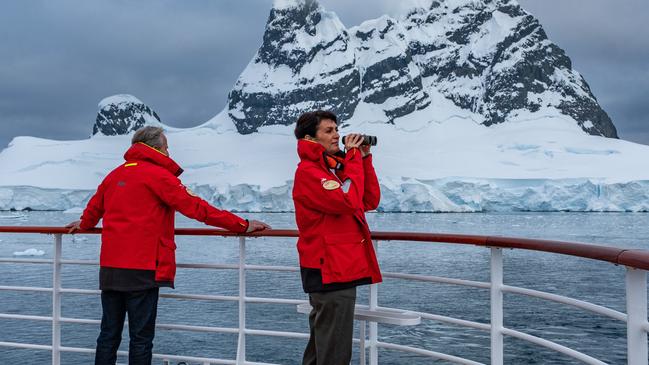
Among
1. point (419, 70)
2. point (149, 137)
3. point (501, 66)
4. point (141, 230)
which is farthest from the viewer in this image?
point (419, 70)

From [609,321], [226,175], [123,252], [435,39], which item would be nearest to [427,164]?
[226,175]

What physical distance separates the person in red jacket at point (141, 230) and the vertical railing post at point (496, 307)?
905 millimetres

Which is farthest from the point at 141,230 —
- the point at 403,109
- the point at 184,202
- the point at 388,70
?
the point at 388,70

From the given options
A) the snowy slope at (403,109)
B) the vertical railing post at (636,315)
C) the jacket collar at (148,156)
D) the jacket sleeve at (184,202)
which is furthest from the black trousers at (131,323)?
the snowy slope at (403,109)

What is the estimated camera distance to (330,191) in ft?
6.05

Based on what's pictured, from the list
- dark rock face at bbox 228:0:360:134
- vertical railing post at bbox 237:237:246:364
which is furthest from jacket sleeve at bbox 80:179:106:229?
dark rock face at bbox 228:0:360:134

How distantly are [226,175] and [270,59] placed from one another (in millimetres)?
75718

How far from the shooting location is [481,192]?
5556cm

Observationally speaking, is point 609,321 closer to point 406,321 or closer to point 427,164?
point 406,321

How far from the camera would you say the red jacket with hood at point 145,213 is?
A: 7.25 ft

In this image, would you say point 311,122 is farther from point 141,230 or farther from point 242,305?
point 242,305

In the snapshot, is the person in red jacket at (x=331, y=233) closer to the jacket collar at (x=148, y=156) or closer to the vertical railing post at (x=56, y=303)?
the jacket collar at (x=148, y=156)

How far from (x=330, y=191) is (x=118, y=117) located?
15685 centimetres

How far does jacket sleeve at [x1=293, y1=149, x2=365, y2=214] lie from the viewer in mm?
1845
